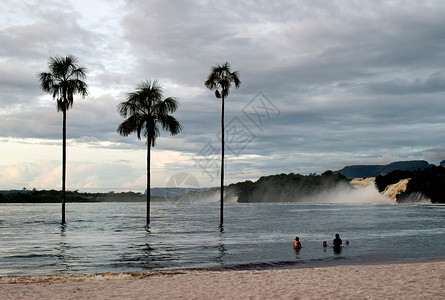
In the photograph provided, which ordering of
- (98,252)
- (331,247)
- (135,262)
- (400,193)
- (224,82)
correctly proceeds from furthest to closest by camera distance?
(400,193) < (224,82) < (331,247) < (98,252) < (135,262)

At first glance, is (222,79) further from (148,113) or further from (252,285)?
(252,285)

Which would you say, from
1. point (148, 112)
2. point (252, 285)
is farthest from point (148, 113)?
point (252, 285)

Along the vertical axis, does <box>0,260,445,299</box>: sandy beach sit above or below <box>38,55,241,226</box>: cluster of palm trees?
below

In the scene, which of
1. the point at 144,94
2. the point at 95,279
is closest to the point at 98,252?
the point at 95,279

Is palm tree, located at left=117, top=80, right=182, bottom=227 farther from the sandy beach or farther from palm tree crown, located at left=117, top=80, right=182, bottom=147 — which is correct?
the sandy beach

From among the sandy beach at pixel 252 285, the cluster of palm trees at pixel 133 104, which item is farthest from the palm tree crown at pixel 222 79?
the sandy beach at pixel 252 285

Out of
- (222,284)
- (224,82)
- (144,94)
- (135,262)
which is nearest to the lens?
(222,284)

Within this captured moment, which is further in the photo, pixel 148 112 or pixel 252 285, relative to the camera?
pixel 148 112

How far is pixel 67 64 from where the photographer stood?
146 feet

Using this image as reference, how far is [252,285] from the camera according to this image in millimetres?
14727

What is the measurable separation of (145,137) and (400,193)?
18109 centimetres

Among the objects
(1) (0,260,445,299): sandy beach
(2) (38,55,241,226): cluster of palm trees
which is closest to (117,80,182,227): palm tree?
(2) (38,55,241,226): cluster of palm trees

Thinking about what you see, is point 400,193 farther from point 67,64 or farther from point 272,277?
point 272,277

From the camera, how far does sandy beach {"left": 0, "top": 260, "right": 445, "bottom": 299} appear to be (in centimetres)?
1302
